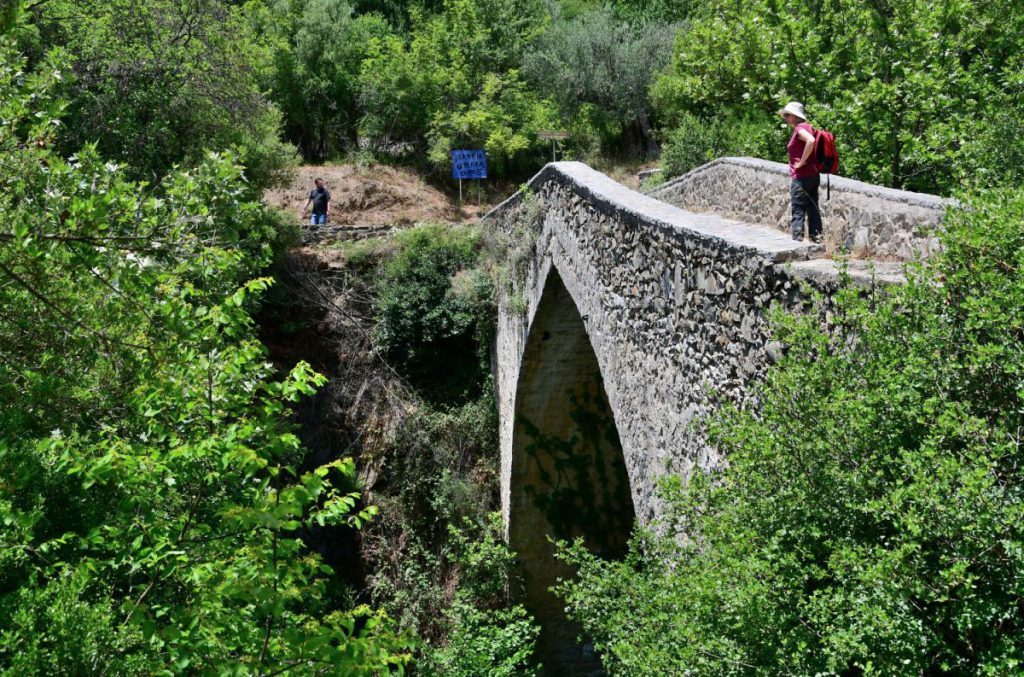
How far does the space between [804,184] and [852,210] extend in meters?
0.39

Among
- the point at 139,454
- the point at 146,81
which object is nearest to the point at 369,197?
the point at 146,81

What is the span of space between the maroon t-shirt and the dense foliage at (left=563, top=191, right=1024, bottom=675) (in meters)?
1.90

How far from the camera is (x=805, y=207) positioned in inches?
207

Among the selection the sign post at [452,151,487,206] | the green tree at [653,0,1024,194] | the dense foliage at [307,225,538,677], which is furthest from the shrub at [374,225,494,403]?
the green tree at [653,0,1024,194]

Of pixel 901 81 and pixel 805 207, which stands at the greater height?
pixel 901 81

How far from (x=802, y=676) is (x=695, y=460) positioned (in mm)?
2444

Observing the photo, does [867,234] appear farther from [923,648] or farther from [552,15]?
[552,15]

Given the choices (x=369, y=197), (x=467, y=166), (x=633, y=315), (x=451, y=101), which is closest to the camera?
(x=633, y=315)

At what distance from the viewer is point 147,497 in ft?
Answer: 12.9

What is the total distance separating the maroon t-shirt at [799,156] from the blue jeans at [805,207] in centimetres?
6

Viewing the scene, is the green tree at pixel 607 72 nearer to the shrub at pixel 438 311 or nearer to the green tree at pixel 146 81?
the shrub at pixel 438 311

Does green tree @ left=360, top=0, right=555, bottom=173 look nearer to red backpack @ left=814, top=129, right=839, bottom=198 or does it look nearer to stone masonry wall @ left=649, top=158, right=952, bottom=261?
stone masonry wall @ left=649, top=158, right=952, bottom=261

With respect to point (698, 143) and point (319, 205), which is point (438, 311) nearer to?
point (319, 205)

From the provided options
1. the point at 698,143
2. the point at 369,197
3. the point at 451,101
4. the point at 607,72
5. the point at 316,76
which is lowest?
the point at 369,197
